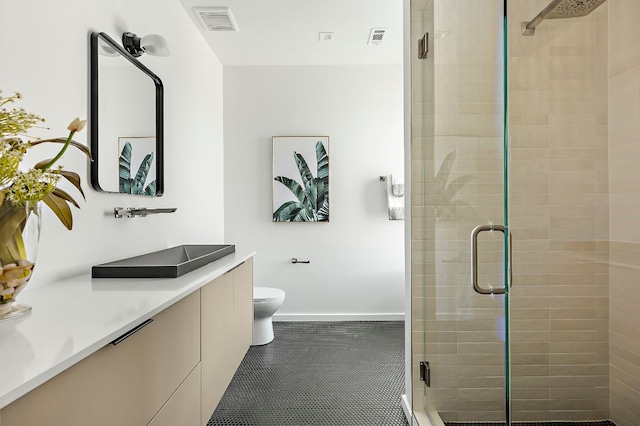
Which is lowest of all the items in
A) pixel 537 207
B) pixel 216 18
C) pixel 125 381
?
pixel 125 381

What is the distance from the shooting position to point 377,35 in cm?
335

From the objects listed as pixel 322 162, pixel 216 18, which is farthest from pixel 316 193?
pixel 216 18

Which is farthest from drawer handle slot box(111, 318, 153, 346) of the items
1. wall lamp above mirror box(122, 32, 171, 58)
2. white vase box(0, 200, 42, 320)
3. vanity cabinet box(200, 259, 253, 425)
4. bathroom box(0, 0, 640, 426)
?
wall lamp above mirror box(122, 32, 171, 58)

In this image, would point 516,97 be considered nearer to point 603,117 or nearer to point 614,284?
point 603,117

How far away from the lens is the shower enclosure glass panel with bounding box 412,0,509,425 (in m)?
1.37

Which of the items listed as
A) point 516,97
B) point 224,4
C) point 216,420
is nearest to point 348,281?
point 216,420

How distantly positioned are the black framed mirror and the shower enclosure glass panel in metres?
1.42

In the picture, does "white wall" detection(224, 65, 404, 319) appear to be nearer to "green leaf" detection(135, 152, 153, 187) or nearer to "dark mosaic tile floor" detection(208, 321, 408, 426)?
"dark mosaic tile floor" detection(208, 321, 408, 426)

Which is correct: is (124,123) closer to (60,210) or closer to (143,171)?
(143,171)

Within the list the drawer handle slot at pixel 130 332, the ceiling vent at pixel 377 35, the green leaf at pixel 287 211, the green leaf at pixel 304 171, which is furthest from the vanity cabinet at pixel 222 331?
the ceiling vent at pixel 377 35

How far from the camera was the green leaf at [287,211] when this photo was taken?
3998 mm

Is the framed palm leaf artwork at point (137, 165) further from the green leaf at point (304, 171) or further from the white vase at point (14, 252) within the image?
the green leaf at point (304, 171)

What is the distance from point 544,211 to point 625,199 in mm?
220

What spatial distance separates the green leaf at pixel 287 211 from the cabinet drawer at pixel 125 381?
245 centimetres
